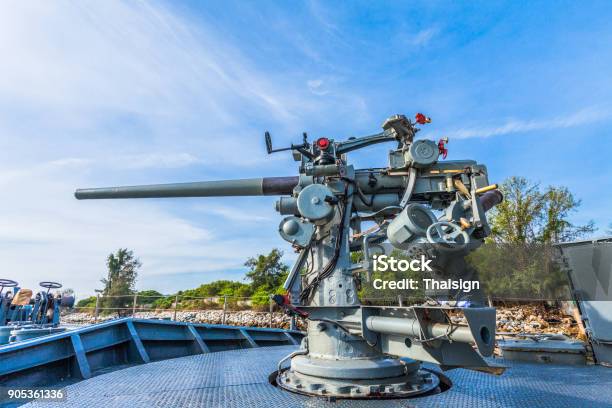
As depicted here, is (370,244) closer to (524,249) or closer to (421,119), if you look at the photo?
(421,119)

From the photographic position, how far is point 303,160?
4453 mm

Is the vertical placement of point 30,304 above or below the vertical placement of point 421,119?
below

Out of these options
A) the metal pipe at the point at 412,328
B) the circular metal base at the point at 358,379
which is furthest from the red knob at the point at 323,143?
the circular metal base at the point at 358,379

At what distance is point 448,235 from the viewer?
3.30m

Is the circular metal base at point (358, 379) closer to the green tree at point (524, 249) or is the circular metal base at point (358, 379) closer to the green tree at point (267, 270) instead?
the green tree at point (524, 249)

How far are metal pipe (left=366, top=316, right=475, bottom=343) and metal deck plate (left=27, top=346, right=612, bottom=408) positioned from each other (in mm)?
574

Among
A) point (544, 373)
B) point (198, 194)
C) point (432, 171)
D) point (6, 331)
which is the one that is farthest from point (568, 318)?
point (6, 331)

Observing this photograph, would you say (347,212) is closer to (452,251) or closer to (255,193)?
(452,251)

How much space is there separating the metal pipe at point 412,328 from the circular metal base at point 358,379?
43 centimetres

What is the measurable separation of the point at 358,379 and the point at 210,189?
3066 mm

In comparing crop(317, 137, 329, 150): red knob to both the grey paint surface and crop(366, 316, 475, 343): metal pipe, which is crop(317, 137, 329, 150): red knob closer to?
crop(366, 316, 475, 343): metal pipe

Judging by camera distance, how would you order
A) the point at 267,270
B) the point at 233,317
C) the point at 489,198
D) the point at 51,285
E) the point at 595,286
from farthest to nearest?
1. the point at 267,270
2. the point at 233,317
3. the point at 51,285
4. the point at 595,286
5. the point at 489,198

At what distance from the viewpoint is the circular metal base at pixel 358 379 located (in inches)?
125

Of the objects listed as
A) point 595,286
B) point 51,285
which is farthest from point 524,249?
point 51,285
